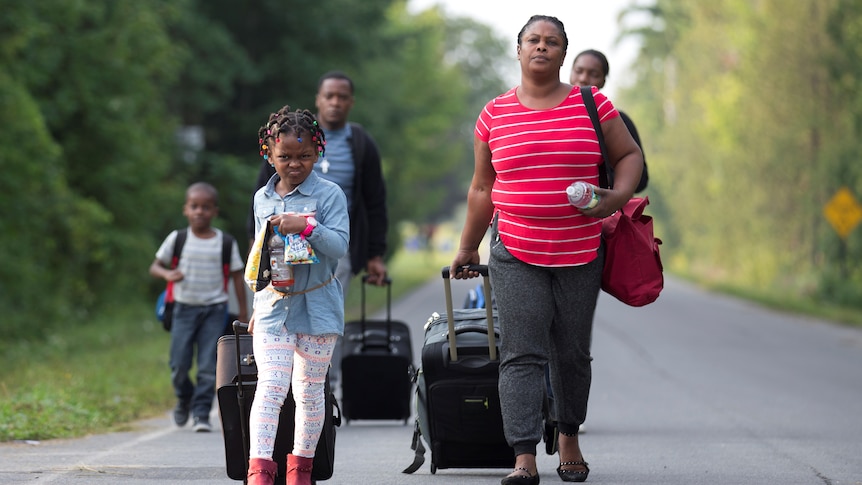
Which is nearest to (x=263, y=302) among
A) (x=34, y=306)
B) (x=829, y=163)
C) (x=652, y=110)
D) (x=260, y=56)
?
(x=34, y=306)

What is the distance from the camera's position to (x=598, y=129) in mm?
6078

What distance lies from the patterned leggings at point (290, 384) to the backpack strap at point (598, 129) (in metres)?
1.37

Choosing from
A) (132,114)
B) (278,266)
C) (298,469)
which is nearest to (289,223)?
(278,266)

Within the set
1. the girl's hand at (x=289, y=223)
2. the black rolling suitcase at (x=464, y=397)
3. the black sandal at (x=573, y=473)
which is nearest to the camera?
the girl's hand at (x=289, y=223)

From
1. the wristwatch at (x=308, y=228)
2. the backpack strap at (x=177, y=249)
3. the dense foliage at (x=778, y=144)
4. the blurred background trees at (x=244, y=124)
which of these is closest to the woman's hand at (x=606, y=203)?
the wristwatch at (x=308, y=228)

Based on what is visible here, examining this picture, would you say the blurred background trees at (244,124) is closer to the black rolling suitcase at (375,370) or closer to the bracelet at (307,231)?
the black rolling suitcase at (375,370)

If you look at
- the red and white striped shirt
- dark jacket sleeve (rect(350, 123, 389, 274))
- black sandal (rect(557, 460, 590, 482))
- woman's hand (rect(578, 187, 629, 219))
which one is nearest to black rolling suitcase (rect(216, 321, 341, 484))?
the red and white striped shirt

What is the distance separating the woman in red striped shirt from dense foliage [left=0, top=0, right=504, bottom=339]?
36.6 ft

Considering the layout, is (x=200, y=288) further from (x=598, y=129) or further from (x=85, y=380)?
(x=598, y=129)

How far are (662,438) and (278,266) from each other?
13.4 ft

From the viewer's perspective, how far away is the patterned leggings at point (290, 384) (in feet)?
18.4

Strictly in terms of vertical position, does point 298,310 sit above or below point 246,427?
above

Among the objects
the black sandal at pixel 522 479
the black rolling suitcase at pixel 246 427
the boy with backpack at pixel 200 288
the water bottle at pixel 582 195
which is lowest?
the black sandal at pixel 522 479

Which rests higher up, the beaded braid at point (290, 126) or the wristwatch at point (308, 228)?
the beaded braid at point (290, 126)
